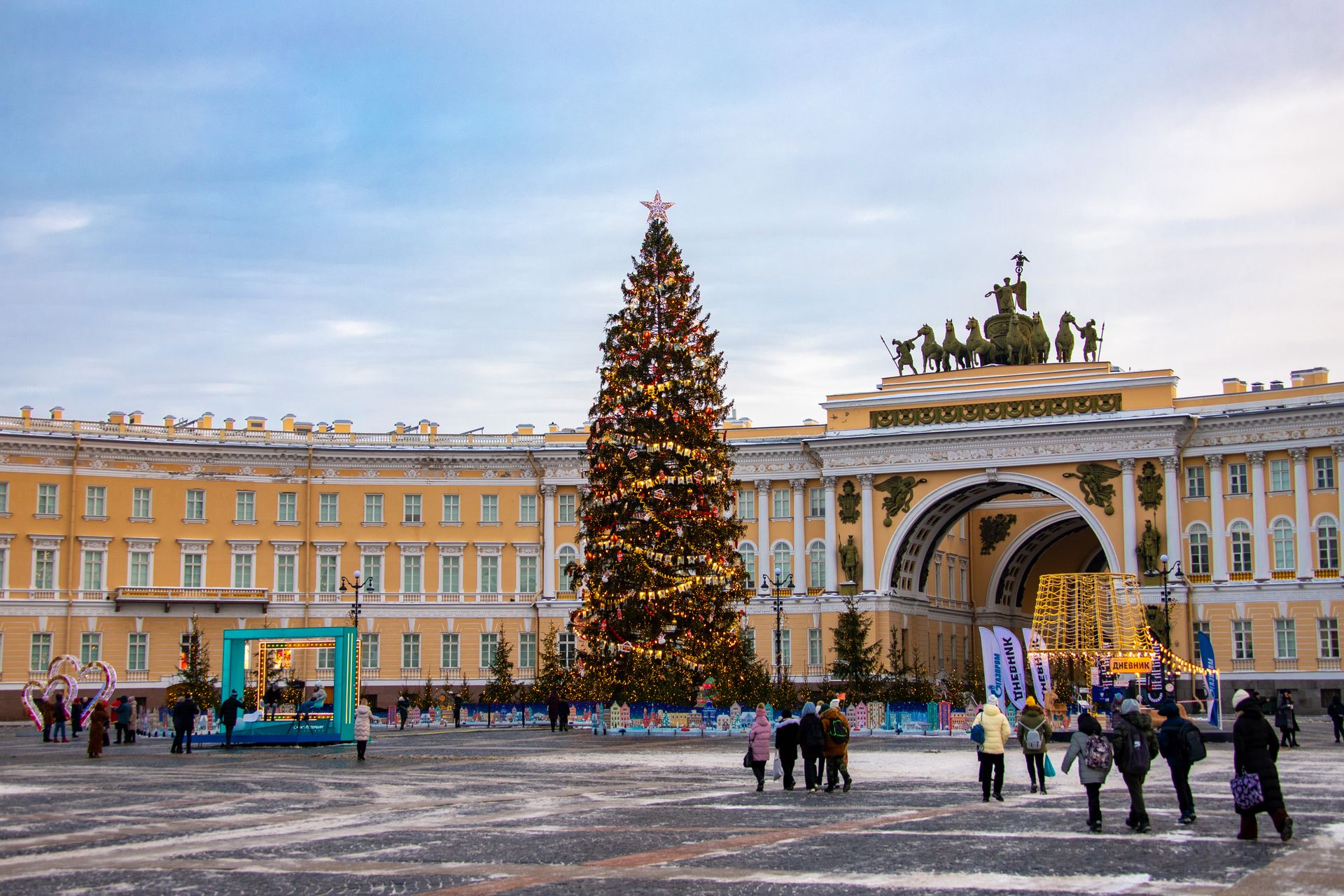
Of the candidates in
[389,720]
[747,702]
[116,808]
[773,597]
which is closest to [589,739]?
[747,702]

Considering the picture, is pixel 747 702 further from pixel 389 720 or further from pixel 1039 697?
pixel 389 720

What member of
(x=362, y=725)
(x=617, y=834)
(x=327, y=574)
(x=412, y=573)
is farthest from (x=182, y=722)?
(x=412, y=573)

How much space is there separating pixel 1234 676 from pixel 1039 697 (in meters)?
22.2

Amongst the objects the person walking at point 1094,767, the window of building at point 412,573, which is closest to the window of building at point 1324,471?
the window of building at point 412,573

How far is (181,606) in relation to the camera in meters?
70.3

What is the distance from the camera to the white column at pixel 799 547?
73312mm

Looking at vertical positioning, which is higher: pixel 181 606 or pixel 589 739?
pixel 181 606

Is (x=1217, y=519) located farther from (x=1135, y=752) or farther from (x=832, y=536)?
(x=1135, y=752)

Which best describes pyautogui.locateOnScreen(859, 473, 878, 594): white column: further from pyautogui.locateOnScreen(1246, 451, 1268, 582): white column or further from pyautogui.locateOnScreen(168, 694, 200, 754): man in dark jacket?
pyautogui.locateOnScreen(168, 694, 200, 754): man in dark jacket

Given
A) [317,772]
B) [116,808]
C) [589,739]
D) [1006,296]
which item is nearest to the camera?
[116,808]

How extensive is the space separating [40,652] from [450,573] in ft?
60.6

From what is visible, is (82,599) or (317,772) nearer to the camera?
(317,772)

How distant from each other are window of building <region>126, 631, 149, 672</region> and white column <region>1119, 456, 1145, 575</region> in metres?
43.2

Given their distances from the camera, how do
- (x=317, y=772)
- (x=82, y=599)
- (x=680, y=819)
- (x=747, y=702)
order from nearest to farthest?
(x=680, y=819) < (x=317, y=772) < (x=747, y=702) < (x=82, y=599)
